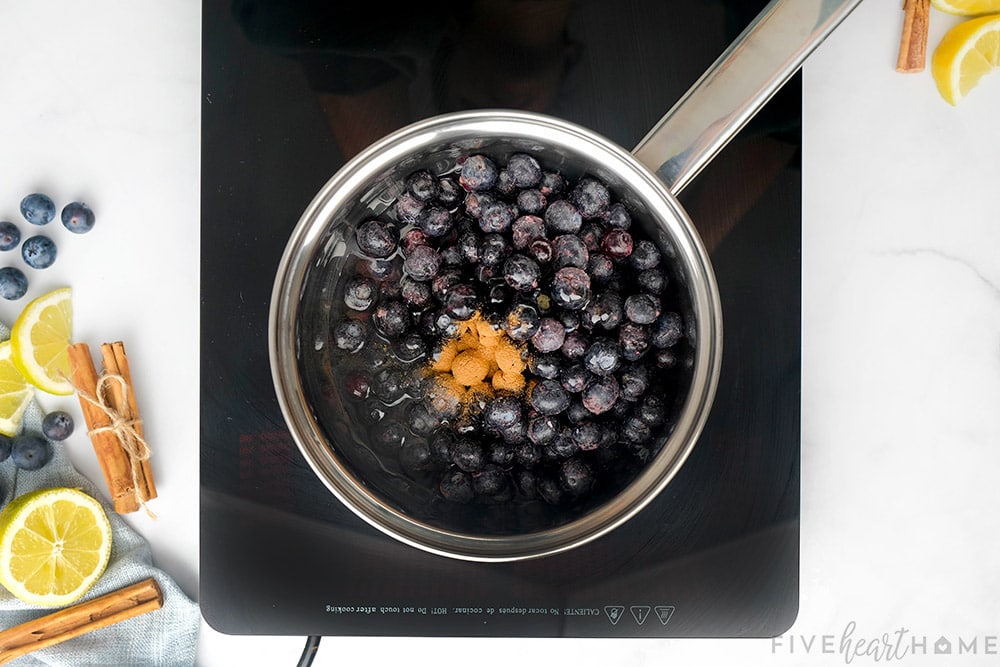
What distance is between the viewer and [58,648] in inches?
47.0

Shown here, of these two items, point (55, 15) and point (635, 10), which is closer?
point (635, 10)

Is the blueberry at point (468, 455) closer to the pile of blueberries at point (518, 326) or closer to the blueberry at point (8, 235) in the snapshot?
the pile of blueberries at point (518, 326)

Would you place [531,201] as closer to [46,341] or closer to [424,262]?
[424,262]

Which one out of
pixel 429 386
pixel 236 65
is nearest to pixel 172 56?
pixel 236 65

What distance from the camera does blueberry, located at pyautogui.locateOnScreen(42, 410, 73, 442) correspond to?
118cm

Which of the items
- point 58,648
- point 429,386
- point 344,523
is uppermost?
point 429,386

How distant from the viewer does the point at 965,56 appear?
3.78 ft

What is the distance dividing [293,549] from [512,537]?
35 centimetres

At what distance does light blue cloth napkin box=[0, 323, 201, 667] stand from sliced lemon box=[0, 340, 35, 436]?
1 cm

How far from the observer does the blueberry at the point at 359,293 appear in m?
0.99

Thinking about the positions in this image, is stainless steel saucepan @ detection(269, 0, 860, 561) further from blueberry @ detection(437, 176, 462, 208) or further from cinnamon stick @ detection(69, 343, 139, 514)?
cinnamon stick @ detection(69, 343, 139, 514)

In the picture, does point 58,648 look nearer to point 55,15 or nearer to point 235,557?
point 235,557

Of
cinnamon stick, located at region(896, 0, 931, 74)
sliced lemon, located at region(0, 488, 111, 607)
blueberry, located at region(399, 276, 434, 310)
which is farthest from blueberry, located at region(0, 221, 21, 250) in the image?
cinnamon stick, located at region(896, 0, 931, 74)

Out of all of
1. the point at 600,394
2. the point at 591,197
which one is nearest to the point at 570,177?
the point at 591,197
